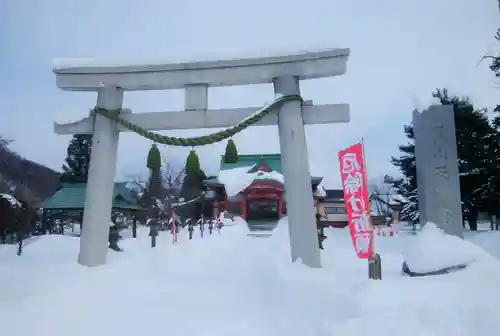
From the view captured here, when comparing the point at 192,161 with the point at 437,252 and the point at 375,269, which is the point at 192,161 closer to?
the point at 375,269

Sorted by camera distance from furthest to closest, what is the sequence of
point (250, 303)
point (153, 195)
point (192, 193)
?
point (153, 195) < point (192, 193) < point (250, 303)

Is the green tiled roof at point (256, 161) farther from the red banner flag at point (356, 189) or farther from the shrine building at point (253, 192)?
the red banner flag at point (356, 189)

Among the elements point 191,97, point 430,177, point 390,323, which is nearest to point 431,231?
point 430,177

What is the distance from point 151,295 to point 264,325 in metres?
1.84

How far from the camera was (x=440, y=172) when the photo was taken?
6641 millimetres

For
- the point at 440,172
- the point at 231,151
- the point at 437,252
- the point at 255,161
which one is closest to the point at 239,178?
the point at 255,161

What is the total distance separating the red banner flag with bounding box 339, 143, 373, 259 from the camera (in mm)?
6986

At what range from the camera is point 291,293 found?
5.15 meters

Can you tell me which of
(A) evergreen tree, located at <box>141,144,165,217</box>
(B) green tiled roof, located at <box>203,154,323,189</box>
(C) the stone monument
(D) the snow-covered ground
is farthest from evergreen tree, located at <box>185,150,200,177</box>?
(B) green tiled roof, located at <box>203,154,323,189</box>

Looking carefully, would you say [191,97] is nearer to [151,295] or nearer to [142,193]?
[151,295]

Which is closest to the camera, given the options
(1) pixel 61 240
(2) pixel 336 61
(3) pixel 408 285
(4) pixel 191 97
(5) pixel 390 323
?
(5) pixel 390 323

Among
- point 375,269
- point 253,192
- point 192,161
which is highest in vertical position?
point 253,192

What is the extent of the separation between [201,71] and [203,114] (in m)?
0.83

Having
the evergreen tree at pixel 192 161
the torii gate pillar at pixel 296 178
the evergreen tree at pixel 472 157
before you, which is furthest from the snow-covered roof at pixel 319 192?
the torii gate pillar at pixel 296 178
